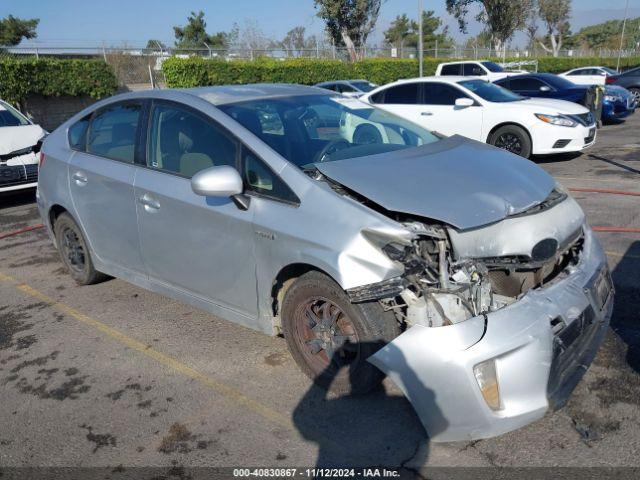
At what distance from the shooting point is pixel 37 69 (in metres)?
18.2

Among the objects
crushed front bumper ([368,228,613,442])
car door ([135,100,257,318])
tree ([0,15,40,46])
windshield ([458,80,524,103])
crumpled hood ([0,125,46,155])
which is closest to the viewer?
crushed front bumper ([368,228,613,442])

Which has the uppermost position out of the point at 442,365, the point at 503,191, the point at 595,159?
the point at 503,191

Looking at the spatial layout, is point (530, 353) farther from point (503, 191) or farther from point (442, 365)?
point (503, 191)

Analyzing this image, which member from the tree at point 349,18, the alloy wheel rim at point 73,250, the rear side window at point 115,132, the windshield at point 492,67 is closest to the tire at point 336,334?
the rear side window at point 115,132

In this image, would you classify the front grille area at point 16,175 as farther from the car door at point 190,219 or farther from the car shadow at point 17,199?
the car door at point 190,219

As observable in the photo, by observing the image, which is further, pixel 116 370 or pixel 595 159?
pixel 595 159

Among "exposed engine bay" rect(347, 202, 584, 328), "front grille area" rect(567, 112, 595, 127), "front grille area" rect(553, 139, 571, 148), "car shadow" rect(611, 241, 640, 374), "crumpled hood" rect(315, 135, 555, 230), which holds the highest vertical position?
"crumpled hood" rect(315, 135, 555, 230)

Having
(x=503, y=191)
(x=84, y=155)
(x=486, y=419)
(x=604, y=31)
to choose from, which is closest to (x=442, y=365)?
(x=486, y=419)

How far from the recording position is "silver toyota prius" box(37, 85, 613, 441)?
2.67 m

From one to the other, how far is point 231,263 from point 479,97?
818 centimetres

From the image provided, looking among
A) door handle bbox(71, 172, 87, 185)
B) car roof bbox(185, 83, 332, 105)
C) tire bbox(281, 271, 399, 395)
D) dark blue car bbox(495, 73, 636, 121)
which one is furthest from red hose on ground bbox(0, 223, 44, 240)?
dark blue car bbox(495, 73, 636, 121)

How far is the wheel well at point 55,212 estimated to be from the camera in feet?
17.0

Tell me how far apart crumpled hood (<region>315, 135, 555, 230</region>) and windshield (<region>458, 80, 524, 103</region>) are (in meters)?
7.28

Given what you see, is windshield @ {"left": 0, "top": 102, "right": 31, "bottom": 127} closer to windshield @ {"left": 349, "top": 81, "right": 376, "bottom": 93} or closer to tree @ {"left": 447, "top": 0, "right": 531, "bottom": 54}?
windshield @ {"left": 349, "top": 81, "right": 376, "bottom": 93}
